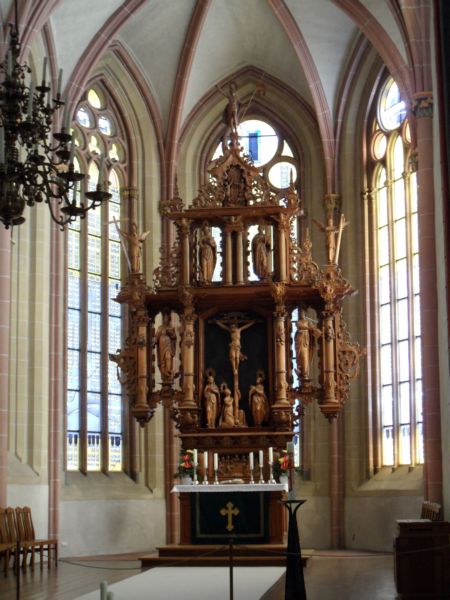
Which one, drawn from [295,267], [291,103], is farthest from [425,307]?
[291,103]

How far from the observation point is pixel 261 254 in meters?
19.1

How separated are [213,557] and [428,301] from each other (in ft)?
17.0

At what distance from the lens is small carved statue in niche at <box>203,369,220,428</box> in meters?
18.6

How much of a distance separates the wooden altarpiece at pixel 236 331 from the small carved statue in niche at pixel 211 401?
2 cm

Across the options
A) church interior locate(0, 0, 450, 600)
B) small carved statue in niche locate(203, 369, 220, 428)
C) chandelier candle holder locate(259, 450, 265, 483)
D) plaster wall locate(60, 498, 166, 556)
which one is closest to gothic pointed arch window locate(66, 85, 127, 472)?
church interior locate(0, 0, 450, 600)

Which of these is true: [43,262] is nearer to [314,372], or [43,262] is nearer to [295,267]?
[295,267]

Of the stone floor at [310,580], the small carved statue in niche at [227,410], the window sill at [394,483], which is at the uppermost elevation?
the small carved statue in niche at [227,410]

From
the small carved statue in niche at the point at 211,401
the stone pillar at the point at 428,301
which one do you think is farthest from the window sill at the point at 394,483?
the small carved statue in niche at the point at 211,401

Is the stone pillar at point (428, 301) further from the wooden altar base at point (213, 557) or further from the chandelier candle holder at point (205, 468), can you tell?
the chandelier candle holder at point (205, 468)

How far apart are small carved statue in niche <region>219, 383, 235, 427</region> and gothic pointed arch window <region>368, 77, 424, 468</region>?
4094 mm

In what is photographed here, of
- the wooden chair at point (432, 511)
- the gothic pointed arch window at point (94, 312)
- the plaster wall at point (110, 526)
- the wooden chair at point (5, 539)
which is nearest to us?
the wooden chair at point (432, 511)

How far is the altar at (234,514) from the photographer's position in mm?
17391

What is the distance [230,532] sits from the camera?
A: 57.3 ft

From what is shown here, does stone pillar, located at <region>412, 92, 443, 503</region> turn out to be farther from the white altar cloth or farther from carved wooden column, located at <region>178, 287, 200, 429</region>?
carved wooden column, located at <region>178, 287, 200, 429</region>
